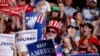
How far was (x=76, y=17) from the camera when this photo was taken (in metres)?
1.36

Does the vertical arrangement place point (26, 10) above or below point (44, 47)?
above

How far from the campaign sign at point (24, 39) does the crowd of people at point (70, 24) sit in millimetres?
39

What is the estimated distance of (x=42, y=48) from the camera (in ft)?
4.21

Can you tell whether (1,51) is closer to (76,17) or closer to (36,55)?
(36,55)

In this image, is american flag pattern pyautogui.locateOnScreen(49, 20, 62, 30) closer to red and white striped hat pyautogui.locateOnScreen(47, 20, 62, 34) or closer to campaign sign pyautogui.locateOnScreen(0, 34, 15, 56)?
red and white striped hat pyautogui.locateOnScreen(47, 20, 62, 34)

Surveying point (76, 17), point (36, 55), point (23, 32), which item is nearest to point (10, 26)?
point (23, 32)

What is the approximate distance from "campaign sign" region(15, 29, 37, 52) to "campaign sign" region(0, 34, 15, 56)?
28mm

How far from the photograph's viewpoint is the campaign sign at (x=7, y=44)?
1.28 meters

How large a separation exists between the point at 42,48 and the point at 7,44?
16 cm

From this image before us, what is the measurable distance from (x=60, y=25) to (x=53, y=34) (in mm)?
55

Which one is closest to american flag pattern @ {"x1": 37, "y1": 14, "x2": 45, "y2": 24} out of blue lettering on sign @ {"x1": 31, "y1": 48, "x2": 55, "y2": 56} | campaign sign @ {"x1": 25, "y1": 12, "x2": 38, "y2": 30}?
campaign sign @ {"x1": 25, "y1": 12, "x2": 38, "y2": 30}

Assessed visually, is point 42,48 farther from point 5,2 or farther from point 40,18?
point 5,2

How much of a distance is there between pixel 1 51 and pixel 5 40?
5 cm

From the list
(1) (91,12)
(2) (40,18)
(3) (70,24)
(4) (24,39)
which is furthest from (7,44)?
(1) (91,12)
